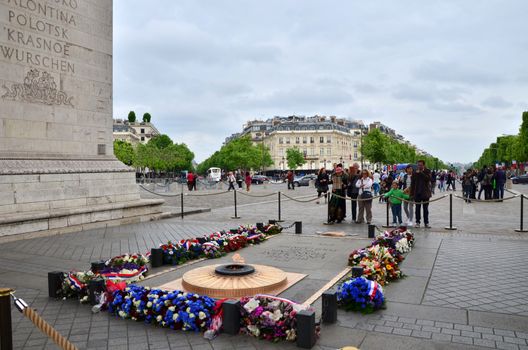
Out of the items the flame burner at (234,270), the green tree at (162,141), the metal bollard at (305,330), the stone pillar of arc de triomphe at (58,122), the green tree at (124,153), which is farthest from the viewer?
the green tree at (162,141)

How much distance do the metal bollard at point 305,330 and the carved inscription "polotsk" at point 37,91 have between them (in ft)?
35.9

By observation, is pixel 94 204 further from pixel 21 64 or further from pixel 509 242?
pixel 509 242

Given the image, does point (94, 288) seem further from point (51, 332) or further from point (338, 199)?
point (338, 199)

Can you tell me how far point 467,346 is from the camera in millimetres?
4520

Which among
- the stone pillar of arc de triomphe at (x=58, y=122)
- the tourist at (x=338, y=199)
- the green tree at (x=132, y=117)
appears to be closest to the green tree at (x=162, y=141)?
the green tree at (x=132, y=117)

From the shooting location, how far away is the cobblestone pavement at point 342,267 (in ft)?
15.6

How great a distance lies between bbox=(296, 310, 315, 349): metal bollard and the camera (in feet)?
14.7

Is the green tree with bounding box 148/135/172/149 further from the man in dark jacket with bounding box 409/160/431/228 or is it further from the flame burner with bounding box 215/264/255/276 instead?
the flame burner with bounding box 215/264/255/276

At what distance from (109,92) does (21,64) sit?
3400 mm

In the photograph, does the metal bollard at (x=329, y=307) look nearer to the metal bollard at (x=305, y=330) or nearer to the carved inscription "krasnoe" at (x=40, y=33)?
the metal bollard at (x=305, y=330)

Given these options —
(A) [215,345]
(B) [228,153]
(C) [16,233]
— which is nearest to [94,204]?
(C) [16,233]

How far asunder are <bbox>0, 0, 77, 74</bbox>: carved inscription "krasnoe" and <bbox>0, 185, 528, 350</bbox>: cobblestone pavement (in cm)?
512

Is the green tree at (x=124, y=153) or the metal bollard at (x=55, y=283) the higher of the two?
the green tree at (x=124, y=153)

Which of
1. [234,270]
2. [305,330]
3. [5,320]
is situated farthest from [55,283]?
[305,330]
